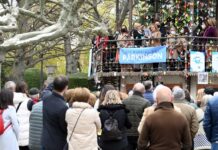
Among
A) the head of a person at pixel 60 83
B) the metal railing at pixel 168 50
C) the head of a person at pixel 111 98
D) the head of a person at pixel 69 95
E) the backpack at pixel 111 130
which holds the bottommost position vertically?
the backpack at pixel 111 130

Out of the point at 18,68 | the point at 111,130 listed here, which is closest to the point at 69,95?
the point at 111,130

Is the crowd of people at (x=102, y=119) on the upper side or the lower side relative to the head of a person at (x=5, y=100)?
lower

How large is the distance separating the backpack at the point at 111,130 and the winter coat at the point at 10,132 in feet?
5.01

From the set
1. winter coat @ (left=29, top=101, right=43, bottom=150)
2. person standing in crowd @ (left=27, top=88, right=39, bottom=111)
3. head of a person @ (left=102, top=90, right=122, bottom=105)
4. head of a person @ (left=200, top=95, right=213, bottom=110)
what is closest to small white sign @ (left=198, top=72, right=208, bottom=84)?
head of a person @ (left=200, top=95, right=213, bottom=110)

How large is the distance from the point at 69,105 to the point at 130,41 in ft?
53.3

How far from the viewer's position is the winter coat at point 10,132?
10336mm

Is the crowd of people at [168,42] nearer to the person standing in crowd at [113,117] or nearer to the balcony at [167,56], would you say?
the balcony at [167,56]

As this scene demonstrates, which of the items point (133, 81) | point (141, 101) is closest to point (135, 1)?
point (133, 81)

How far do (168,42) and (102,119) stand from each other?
14471mm

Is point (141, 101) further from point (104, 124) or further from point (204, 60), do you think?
point (204, 60)

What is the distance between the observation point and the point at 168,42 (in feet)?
82.3

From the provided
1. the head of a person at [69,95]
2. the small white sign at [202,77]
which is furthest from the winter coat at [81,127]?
the small white sign at [202,77]

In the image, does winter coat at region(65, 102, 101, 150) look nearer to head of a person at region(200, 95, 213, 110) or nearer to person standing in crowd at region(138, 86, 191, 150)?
person standing in crowd at region(138, 86, 191, 150)

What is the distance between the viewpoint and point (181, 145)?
28.8 ft
